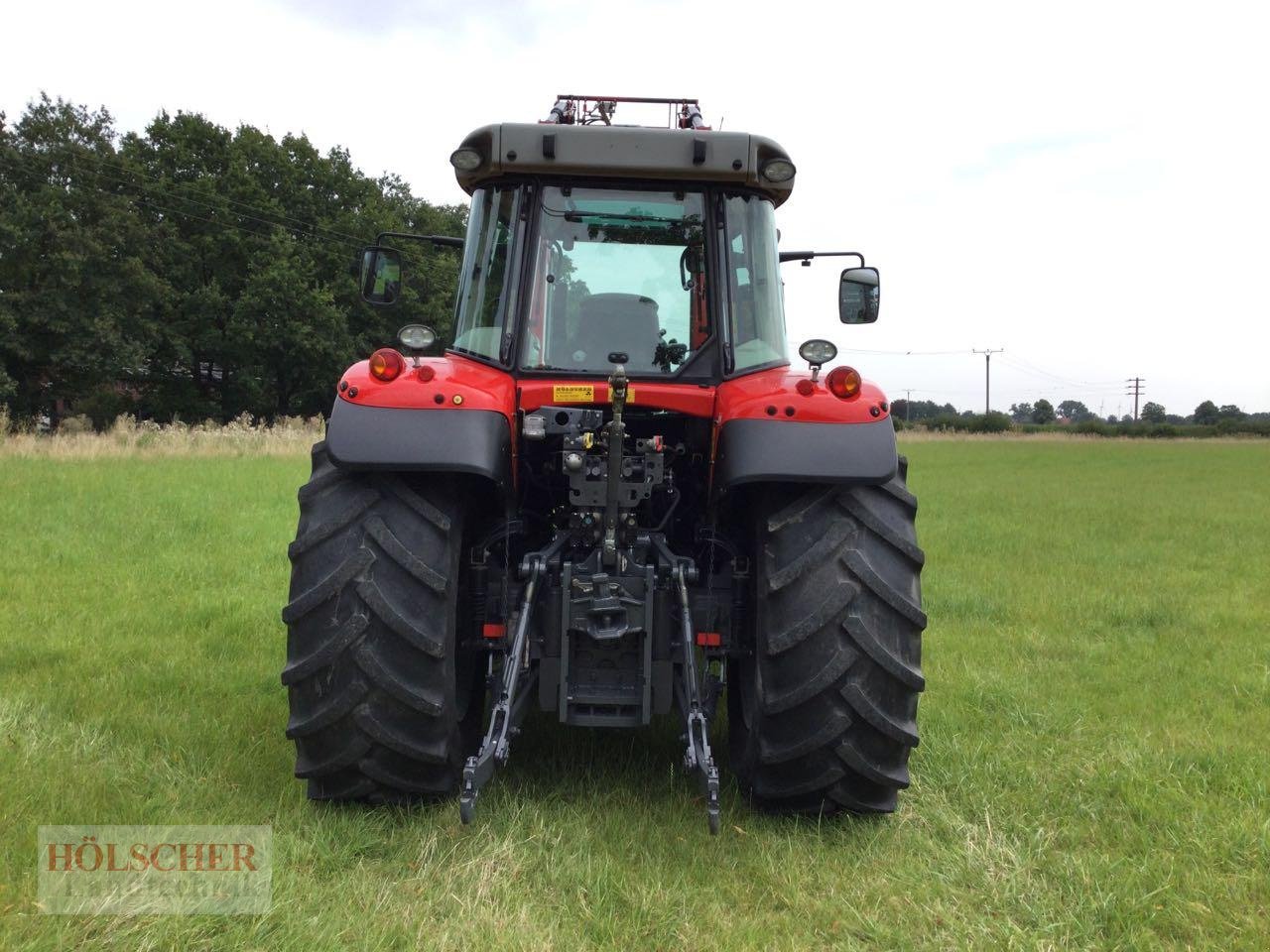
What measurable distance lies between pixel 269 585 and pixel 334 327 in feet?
83.5

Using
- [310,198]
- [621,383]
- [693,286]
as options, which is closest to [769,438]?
[621,383]

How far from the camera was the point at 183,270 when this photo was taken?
1152 inches

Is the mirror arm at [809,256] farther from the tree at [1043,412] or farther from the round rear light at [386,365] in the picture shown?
the tree at [1043,412]

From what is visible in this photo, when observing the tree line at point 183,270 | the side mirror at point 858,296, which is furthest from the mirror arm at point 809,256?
the tree line at point 183,270

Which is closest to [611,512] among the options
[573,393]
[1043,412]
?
[573,393]

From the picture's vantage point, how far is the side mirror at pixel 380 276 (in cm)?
414

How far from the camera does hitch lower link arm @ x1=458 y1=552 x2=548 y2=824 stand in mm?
2549

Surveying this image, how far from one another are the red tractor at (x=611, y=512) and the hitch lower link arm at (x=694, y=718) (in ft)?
0.05

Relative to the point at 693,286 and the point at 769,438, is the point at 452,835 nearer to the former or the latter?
the point at 769,438

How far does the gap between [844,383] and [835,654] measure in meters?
0.86

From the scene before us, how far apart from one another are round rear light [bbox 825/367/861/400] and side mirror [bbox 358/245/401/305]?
215cm

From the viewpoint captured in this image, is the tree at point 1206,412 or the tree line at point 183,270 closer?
the tree line at point 183,270

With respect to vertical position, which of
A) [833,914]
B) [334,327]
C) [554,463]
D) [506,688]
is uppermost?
[334,327]

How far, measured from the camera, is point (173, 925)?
2.19 metres
